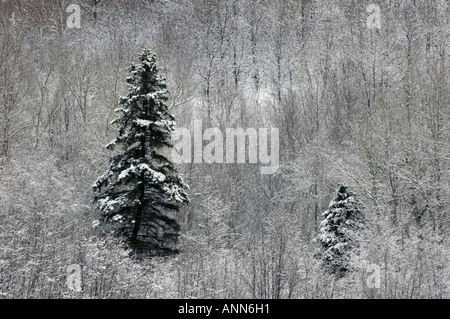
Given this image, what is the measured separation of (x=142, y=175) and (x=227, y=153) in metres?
14.9

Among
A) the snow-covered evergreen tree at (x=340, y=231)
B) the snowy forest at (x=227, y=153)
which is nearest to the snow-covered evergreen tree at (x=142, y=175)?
the snowy forest at (x=227, y=153)

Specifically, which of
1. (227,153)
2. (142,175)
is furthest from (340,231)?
(227,153)

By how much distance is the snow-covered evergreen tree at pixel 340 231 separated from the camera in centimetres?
1756

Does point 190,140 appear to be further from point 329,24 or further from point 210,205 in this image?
point 329,24

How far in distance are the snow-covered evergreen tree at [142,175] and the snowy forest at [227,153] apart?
0.08 meters

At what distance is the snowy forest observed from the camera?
1383cm

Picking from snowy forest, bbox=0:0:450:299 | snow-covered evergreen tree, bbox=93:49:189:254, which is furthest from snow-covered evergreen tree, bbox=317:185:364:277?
snow-covered evergreen tree, bbox=93:49:189:254

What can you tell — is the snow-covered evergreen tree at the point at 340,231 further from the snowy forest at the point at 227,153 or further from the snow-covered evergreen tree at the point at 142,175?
the snow-covered evergreen tree at the point at 142,175

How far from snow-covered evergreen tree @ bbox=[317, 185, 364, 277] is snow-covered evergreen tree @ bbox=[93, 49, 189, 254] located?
5701 mm

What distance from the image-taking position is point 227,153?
32781 millimetres

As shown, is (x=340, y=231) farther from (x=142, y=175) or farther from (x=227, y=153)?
(x=227, y=153)

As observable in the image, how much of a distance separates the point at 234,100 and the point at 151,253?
21.2 metres

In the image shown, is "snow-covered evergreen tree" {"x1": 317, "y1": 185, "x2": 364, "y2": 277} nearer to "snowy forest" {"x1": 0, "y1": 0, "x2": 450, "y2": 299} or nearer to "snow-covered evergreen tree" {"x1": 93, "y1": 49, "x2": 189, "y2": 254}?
"snowy forest" {"x1": 0, "y1": 0, "x2": 450, "y2": 299}
